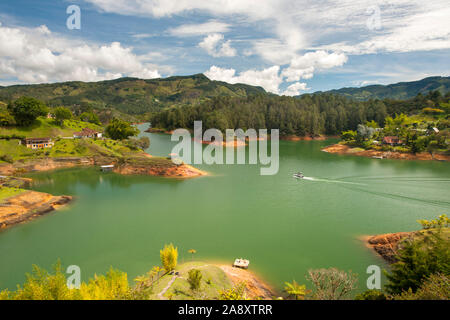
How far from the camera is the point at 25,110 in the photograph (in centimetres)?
6303

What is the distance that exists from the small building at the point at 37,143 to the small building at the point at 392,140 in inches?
3401

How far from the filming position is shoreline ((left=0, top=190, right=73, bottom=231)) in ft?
94.4

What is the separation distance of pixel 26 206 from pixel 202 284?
27.9 meters

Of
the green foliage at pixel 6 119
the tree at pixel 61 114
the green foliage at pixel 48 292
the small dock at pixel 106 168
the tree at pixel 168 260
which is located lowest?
the tree at pixel 168 260

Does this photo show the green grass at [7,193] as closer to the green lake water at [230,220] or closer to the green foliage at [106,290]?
the green lake water at [230,220]

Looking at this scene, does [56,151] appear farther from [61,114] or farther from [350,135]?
[350,135]

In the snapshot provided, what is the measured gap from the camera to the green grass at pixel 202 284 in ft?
47.3

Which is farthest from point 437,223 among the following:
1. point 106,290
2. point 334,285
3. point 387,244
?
point 106,290

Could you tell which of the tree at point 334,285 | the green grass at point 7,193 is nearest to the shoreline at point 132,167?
the green grass at point 7,193

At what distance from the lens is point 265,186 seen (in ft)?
138

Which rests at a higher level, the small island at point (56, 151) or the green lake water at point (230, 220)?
the small island at point (56, 151)

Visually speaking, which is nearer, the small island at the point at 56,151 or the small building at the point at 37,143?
the small island at the point at 56,151
